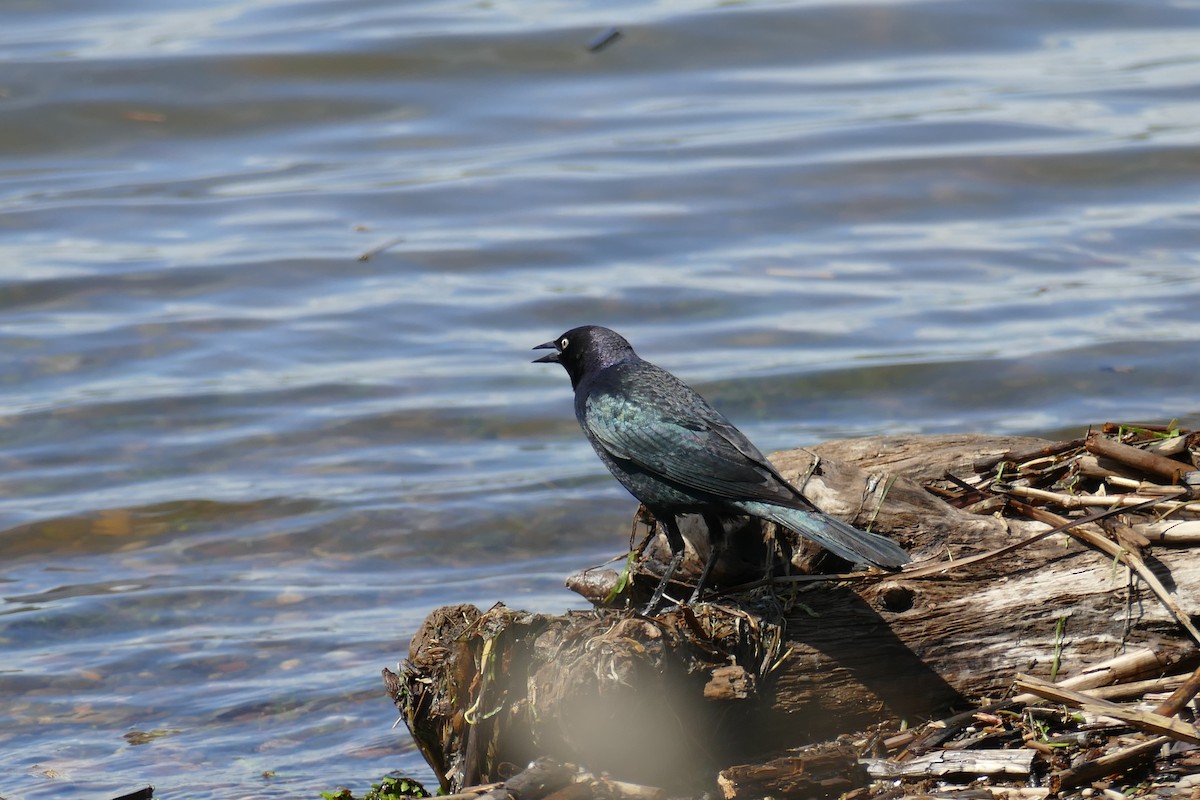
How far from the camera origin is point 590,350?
6.59 meters

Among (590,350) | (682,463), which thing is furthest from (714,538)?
(590,350)

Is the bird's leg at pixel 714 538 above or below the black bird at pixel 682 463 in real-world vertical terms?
below

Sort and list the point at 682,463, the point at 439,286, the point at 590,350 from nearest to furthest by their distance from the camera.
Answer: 1. the point at 682,463
2. the point at 590,350
3. the point at 439,286

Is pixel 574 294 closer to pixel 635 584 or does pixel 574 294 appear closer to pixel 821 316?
pixel 821 316

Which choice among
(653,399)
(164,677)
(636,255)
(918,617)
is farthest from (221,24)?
(918,617)

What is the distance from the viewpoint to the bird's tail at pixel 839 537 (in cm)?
455

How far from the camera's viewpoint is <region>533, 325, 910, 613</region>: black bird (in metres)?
4.78

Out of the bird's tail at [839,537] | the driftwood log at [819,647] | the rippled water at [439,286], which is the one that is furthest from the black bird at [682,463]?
the rippled water at [439,286]

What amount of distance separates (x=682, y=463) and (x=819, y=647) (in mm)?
953

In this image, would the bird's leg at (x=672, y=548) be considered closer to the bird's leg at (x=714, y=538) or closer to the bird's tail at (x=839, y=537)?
the bird's leg at (x=714, y=538)

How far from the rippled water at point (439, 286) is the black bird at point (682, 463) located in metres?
1.67

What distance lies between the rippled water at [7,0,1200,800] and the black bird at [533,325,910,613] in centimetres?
167

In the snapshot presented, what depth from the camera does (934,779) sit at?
167 inches

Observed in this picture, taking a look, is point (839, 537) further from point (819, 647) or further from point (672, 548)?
point (672, 548)
